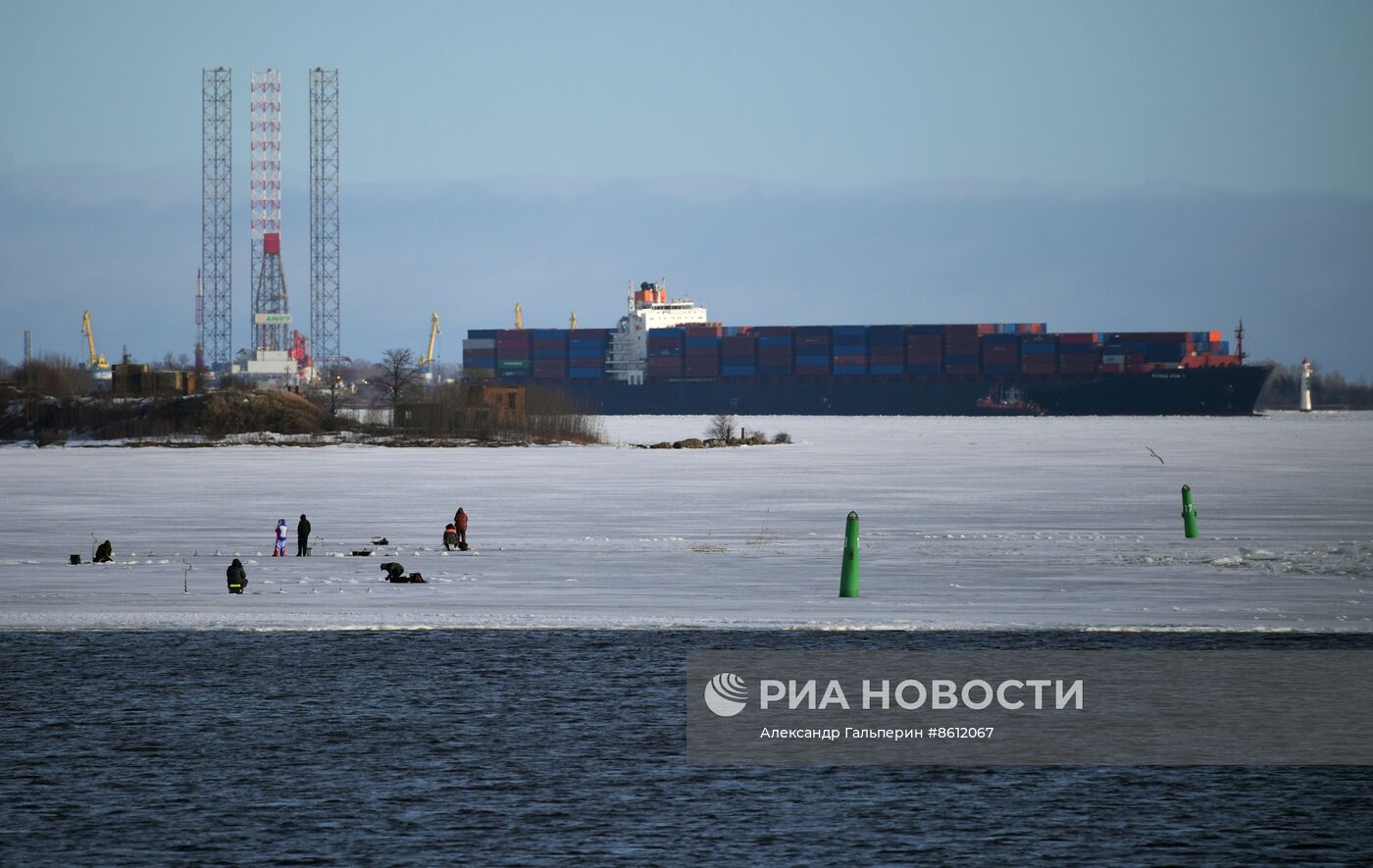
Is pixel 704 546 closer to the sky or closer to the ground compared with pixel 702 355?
closer to the ground

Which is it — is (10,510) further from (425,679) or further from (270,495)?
(425,679)

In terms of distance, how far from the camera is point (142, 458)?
206 ft

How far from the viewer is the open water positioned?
8.10 meters

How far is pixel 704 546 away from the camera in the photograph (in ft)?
80.6

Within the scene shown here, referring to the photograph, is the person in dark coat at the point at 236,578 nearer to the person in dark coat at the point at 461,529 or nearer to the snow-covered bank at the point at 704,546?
the snow-covered bank at the point at 704,546

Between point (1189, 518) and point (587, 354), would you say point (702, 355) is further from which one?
point (1189, 518)

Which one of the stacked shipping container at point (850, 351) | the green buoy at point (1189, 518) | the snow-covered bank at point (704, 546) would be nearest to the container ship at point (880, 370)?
the stacked shipping container at point (850, 351)

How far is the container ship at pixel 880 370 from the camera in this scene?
543ft

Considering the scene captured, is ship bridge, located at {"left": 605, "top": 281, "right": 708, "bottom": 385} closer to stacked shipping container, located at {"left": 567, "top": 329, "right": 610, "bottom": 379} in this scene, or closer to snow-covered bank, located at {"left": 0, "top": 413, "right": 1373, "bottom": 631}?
stacked shipping container, located at {"left": 567, "top": 329, "right": 610, "bottom": 379}

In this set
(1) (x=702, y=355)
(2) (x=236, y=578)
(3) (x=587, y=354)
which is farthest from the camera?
(3) (x=587, y=354)
